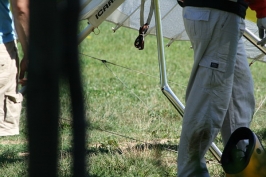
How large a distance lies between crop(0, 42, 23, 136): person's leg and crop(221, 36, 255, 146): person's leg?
1721 mm

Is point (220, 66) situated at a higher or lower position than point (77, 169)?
higher

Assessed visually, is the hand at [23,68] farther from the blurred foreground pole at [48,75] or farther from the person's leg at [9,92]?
the person's leg at [9,92]

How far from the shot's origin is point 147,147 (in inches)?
156

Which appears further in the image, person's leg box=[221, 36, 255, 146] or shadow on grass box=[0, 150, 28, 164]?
shadow on grass box=[0, 150, 28, 164]

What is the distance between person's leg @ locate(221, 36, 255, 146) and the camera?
3.19 meters

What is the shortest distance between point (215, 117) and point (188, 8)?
549 millimetres

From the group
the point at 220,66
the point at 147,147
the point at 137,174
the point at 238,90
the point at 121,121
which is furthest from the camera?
the point at 121,121

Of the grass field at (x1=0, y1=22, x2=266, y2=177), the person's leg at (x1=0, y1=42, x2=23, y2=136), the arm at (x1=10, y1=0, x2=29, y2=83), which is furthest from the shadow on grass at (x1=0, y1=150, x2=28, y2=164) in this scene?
the arm at (x1=10, y1=0, x2=29, y2=83)

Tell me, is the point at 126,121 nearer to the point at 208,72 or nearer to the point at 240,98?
the point at 240,98

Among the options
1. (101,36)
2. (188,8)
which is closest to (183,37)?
(188,8)

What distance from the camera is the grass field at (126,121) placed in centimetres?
139

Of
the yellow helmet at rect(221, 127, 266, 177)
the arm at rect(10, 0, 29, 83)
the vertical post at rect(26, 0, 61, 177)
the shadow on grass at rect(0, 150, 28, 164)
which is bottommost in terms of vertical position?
the shadow on grass at rect(0, 150, 28, 164)

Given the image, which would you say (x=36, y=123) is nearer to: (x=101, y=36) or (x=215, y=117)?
(x=215, y=117)

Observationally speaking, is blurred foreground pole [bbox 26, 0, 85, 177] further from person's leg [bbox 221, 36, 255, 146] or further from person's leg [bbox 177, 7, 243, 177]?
person's leg [bbox 221, 36, 255, 146]
